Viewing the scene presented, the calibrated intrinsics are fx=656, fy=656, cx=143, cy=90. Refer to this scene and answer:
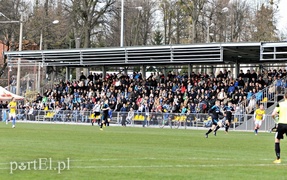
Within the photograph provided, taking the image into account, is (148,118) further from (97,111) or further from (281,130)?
(281,130)

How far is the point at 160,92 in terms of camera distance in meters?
52.0

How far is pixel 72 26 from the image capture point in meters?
73.5

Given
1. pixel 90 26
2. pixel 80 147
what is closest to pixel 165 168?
pixel 80 147

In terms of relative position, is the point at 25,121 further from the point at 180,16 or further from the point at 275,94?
the point at 180,16

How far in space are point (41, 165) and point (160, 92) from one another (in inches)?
1414

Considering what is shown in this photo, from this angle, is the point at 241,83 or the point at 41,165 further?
the point at 241,83

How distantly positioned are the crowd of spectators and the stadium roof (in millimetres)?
1577

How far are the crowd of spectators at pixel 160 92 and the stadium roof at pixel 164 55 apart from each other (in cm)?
158

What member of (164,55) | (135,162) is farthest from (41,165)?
(164,55)

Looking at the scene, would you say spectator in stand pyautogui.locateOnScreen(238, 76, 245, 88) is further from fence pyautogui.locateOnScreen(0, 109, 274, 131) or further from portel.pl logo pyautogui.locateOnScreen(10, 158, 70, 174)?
portel.pl logo pyautogui.locateOnScreen(10, 158, 70, 174)

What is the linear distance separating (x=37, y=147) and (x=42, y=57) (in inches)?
1481

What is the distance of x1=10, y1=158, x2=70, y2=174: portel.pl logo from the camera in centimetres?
1548

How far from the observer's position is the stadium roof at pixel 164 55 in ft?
160

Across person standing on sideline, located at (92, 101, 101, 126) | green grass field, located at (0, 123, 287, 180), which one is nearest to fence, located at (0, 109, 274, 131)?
person standing on sideline, located at (92, 101, 101, 126)
